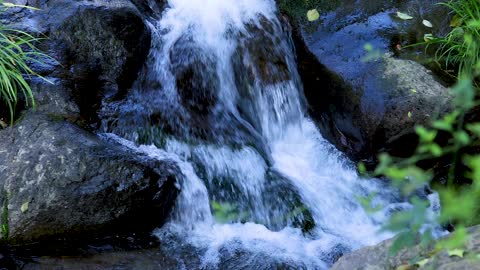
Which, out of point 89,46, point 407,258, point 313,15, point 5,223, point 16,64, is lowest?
point 5,223

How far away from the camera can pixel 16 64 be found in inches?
146

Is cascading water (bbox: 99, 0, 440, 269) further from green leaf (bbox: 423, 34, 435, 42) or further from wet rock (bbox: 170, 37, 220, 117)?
green leaf (bbox: 423, 34, 435, 42)

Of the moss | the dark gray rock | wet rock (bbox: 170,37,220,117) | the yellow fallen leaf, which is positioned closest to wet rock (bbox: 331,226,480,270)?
the yellow fallen leaf

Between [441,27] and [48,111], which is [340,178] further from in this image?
[48,111]

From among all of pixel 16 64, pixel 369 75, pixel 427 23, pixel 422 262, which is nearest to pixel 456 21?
pixel 427 23

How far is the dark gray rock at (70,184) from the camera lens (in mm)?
3186

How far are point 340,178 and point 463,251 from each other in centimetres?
246

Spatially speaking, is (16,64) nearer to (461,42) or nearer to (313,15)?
(313,15)

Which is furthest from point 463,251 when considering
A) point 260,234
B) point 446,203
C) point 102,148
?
point 102,148

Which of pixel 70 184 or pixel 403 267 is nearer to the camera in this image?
pixel 403 267

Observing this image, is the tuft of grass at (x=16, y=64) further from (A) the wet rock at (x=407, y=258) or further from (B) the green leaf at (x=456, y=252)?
(B) the green leaf at (x=456, y=252)

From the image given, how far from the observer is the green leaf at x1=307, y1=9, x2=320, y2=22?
16.2 feet

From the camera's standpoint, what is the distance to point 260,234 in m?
3.55

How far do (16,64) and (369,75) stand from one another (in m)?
3.03
